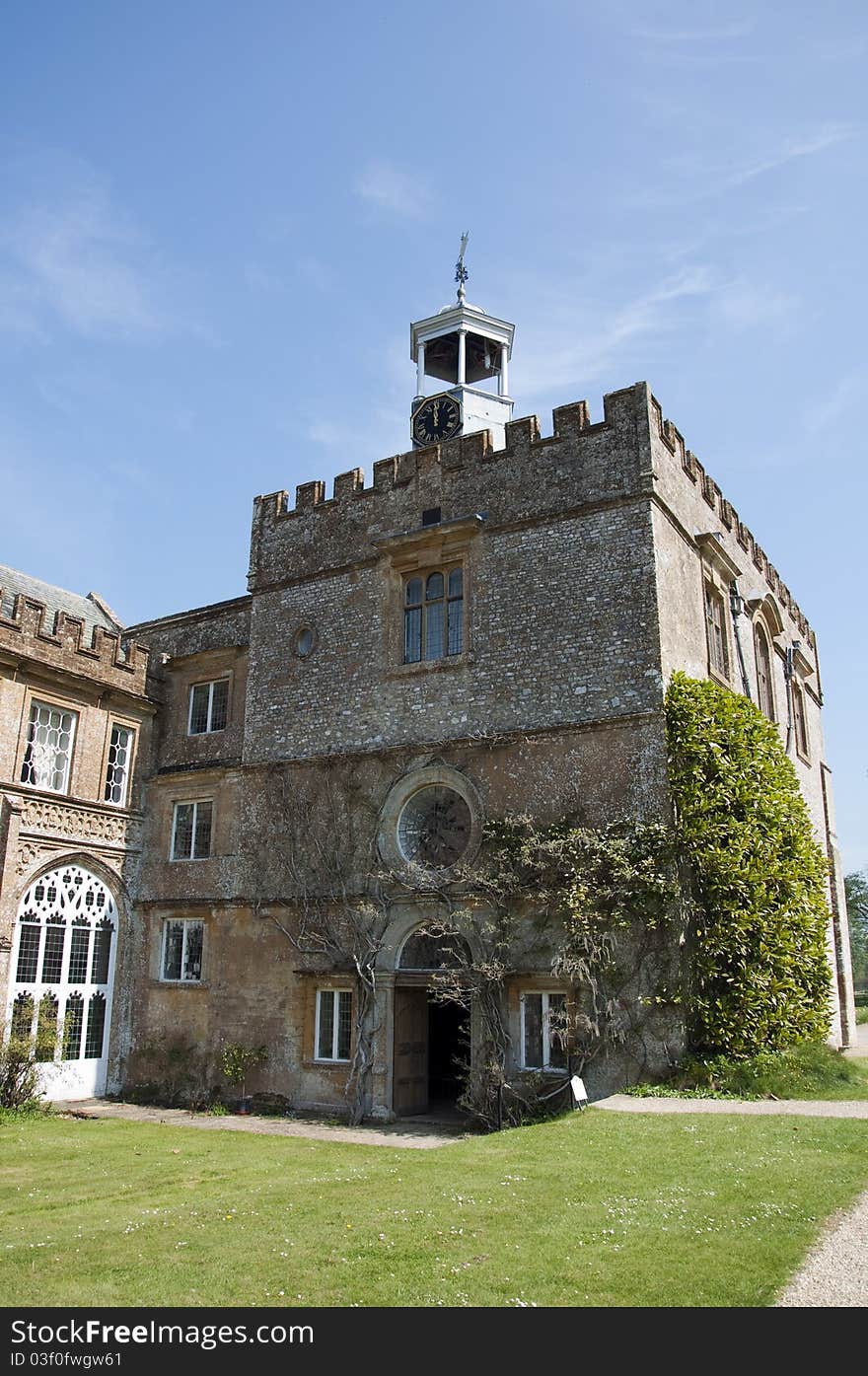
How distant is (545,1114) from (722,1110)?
255cm

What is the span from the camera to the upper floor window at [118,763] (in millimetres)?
20438

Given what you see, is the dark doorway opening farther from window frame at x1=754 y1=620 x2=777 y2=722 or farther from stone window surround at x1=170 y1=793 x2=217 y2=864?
window frame at x1=754 y1=620 x2=777 y2=722

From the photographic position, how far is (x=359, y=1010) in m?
16.7

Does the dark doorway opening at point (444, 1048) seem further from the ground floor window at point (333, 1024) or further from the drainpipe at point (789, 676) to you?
the drainpipe at point (789, 676)

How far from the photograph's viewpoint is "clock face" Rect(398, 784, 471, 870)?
17.0m

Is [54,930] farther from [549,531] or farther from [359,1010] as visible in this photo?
[549,531]

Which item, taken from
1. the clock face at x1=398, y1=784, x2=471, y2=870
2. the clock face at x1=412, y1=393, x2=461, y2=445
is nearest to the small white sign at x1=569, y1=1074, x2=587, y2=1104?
the clock face at x1=398, y1=784, x2=471, y2=870

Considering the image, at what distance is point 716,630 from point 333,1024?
10.2m

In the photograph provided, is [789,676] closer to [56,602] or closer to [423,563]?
[423,563]

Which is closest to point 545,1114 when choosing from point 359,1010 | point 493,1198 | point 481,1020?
point 481,1020

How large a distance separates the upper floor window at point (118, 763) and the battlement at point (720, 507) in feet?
40.0

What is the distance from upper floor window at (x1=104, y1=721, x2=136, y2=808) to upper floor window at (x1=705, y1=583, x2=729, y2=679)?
11.9m

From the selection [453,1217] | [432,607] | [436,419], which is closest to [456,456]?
[432,607]

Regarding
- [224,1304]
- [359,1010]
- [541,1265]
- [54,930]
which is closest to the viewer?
[224,1304]
